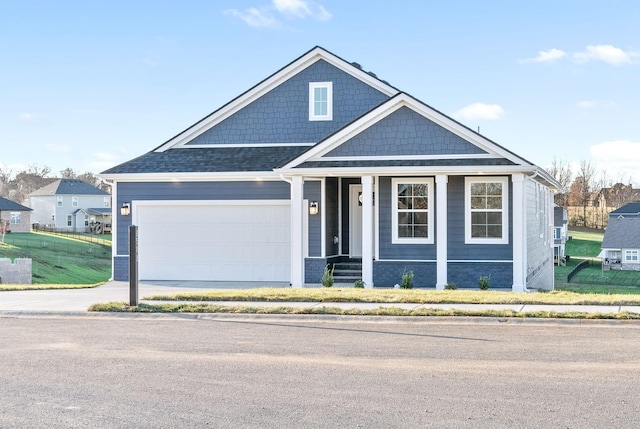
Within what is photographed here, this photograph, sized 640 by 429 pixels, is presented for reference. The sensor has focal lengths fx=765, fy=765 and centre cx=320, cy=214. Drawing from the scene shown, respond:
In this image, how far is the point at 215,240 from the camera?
71.9ft

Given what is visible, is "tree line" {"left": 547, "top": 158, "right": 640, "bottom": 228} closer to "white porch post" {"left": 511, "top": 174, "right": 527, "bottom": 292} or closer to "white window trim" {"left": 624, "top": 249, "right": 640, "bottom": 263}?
"white window trim" {"left": 624, "top": 249, "right": 640, "bottom": 263}

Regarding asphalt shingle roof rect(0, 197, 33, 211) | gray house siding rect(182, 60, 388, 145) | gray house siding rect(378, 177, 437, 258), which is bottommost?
gray house siding rect(378, 177, 437, 258)

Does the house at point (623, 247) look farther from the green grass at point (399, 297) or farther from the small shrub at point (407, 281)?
the green grass at point (399, 297)

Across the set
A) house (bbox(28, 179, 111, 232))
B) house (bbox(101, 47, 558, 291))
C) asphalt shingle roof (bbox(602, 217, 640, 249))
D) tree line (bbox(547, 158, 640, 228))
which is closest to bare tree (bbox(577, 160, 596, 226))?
tree line (bbox(547, 158, 640, 228))

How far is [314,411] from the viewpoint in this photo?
719cm

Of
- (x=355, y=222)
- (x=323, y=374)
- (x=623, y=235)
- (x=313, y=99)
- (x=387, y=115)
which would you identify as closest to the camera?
(x=323, y=374)

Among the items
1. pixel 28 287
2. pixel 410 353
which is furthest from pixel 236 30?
pixel 410 353

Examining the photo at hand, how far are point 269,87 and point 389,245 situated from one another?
254 inches

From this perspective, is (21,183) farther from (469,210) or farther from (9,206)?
(469,210)

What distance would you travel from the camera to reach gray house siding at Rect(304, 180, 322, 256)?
20719mm

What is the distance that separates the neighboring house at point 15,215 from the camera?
68.8 meters

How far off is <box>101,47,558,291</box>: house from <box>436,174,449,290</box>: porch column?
0.03 m

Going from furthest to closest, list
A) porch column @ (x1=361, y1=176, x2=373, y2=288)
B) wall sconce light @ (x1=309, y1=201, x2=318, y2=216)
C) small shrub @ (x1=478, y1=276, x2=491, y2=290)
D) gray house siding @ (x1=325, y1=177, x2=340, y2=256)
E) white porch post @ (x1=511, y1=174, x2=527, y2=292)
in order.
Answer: gray house siding @ (x1=325, y1=177, x2=340, y2=256) < wall sconce light @ (x1=309, y1=201, x2=318, y2=216) < porch column @ (x1=361, y1=176, x2=373, y2=288) < small shrub @ (x1=478, y1=276, x2=491, y2=290) < white porch post @ (x1=511, y1=174, x2=527, y2=292)

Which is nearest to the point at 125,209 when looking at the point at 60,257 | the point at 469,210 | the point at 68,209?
the point at 469,210
